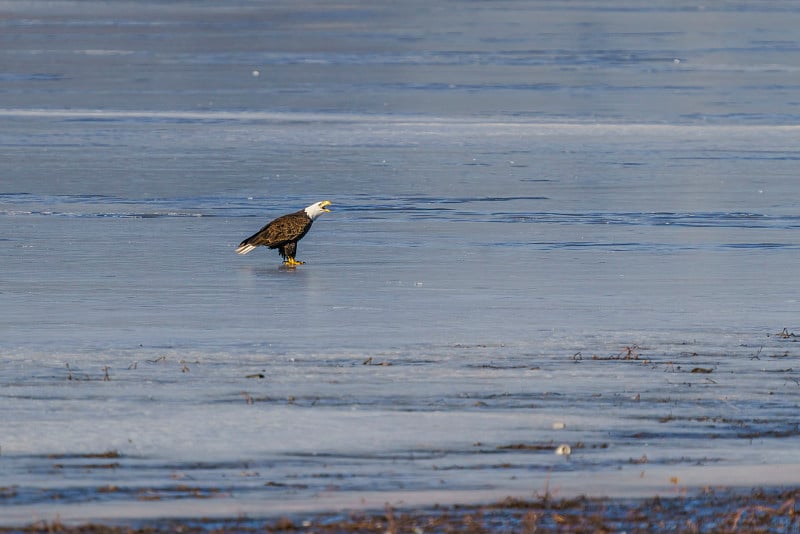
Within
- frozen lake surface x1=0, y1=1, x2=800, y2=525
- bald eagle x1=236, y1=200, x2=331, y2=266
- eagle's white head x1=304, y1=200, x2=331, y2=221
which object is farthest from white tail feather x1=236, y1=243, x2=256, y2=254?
eagle's white head x1=304, y1=200, x2=331, y2=221

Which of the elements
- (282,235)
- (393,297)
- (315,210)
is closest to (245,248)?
(282,235)

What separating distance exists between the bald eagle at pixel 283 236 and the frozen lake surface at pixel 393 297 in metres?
0.20

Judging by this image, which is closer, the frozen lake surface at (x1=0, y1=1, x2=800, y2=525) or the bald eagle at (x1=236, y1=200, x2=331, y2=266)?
the frozen lake surface at (x1=0, y1=1, x2=800, y2=525)

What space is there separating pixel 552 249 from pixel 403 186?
4.49 metres

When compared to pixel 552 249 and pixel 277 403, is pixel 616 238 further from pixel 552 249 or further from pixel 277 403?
pixel 277 403

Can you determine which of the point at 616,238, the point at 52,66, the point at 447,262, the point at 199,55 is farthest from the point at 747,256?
the point at 199,55

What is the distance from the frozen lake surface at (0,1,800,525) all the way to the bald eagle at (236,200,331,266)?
201 millimetres

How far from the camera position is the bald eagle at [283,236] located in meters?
13.0

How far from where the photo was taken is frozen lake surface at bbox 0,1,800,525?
6.80 meters

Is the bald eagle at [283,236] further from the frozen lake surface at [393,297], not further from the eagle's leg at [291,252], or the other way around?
the frozen lake surface at [393,297]

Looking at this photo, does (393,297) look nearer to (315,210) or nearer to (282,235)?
(282,235)

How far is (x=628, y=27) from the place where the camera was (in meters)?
51.1

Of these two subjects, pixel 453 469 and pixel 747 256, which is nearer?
pixel 453 469

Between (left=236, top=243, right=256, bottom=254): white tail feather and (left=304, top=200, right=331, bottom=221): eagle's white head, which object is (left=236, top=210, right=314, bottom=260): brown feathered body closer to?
(left=236, top=243, right=256, bottom=254): white tail feather
